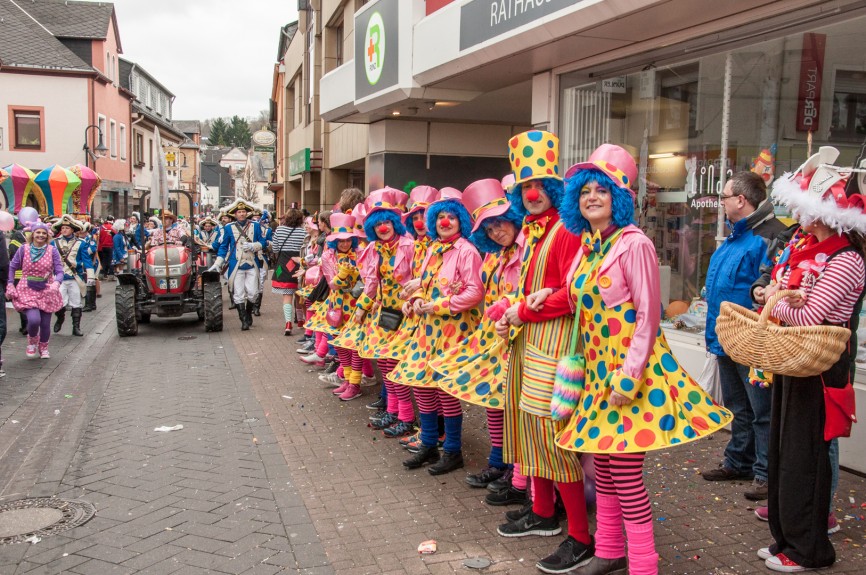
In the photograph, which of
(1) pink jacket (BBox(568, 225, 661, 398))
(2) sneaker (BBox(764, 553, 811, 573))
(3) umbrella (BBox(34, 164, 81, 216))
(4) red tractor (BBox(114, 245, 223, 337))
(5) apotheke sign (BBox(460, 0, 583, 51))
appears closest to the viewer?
(1) pink jacket (BBox(568, 225, 661, 398))

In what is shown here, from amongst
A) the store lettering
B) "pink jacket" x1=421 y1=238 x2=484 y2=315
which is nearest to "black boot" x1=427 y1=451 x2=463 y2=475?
"pink jacket" x1=421 y1=238 x2=484 y2=315

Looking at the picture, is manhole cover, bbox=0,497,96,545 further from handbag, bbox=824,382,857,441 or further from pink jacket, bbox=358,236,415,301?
handbag, bbox=824,382,857,441

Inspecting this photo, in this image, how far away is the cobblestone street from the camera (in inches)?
161

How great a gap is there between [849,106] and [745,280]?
2086mm

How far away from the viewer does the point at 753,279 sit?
484 centimetres

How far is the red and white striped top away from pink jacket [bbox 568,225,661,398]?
30.5 inches

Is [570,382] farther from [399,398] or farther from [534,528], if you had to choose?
[399,398]

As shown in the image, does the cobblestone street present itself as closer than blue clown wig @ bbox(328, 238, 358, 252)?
Yes

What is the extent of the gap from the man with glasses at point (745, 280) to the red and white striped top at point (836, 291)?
1180 millimetres

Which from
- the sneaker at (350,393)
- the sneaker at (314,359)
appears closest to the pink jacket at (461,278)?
the sneaker at (350,393)

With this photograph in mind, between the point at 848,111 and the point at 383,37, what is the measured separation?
7.33 metres

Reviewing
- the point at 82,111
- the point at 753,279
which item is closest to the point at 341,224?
the point at 753,279

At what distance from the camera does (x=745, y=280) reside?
485 cm

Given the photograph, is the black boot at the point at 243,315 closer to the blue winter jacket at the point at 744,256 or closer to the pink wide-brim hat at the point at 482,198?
the pink wide-brim hat at the point at 482,198
